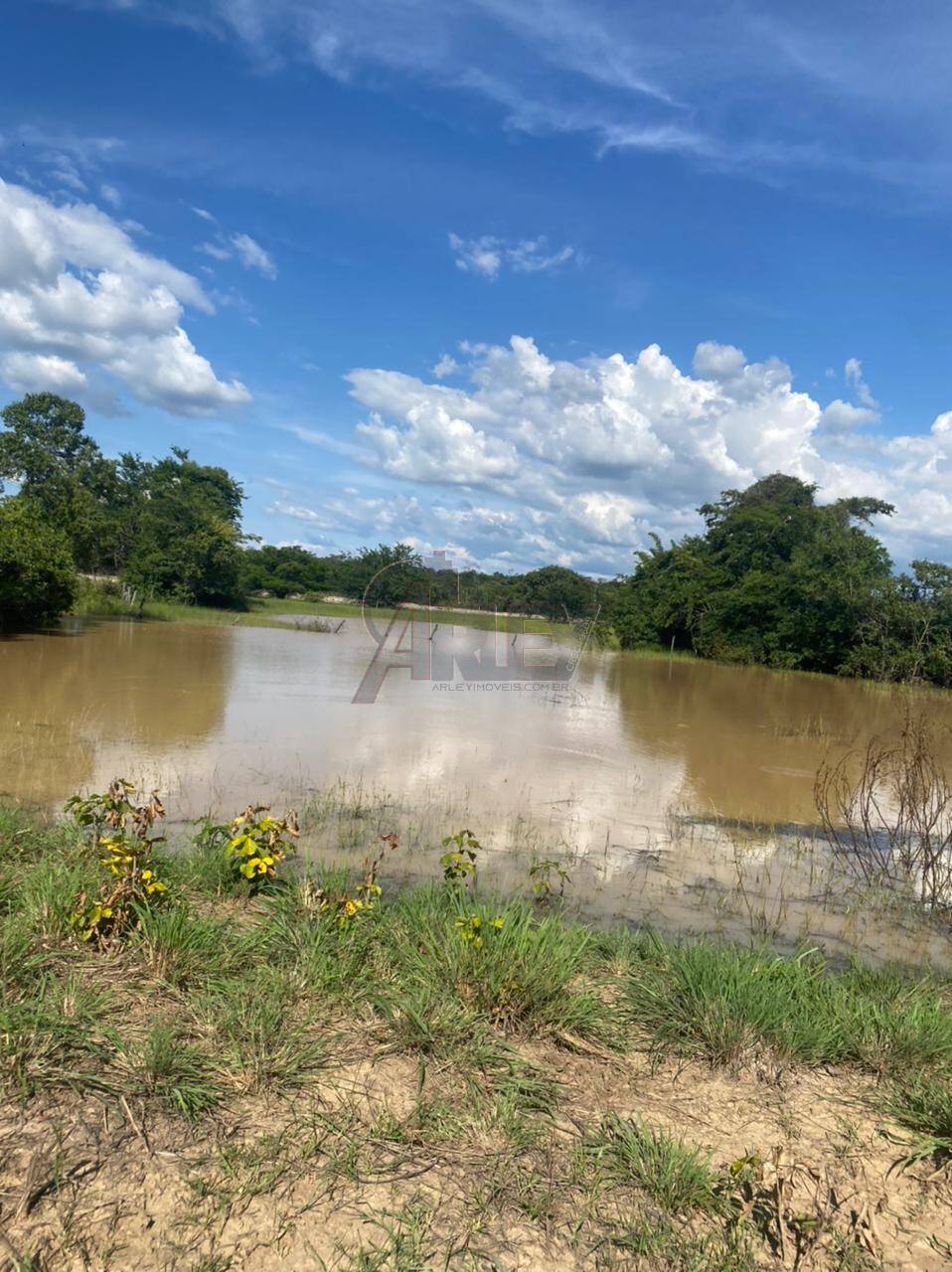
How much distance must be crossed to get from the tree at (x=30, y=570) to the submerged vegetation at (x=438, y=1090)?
17.1 m

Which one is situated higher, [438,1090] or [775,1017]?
[775,1017]

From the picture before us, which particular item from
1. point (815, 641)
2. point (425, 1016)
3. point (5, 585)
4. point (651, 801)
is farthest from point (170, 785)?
point (815, 641)

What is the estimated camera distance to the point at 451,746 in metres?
10.5

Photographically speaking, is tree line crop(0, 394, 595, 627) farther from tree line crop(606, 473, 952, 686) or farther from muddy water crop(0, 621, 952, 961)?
tree line crop(606, 473, 952, 686)

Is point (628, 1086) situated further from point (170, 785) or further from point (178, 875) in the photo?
point (170, 785)

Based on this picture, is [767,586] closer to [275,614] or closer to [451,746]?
[451,746]

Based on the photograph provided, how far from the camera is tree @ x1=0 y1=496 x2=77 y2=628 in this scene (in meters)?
18.2

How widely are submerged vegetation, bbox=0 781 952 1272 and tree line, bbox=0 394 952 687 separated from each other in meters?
16.3

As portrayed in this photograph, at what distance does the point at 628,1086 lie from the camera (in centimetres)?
254

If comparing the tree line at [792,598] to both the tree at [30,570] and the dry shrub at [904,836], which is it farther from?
the tree at [30,570]

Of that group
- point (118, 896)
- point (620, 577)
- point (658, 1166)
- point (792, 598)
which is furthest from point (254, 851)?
point (620, 577)

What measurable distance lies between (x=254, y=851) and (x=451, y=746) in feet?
22.4

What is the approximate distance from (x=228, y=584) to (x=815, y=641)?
86.2 ft

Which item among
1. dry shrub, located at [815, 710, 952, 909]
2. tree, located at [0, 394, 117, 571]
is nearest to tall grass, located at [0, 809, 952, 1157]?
dry shrub, located at [815, 710, 952, 909]
